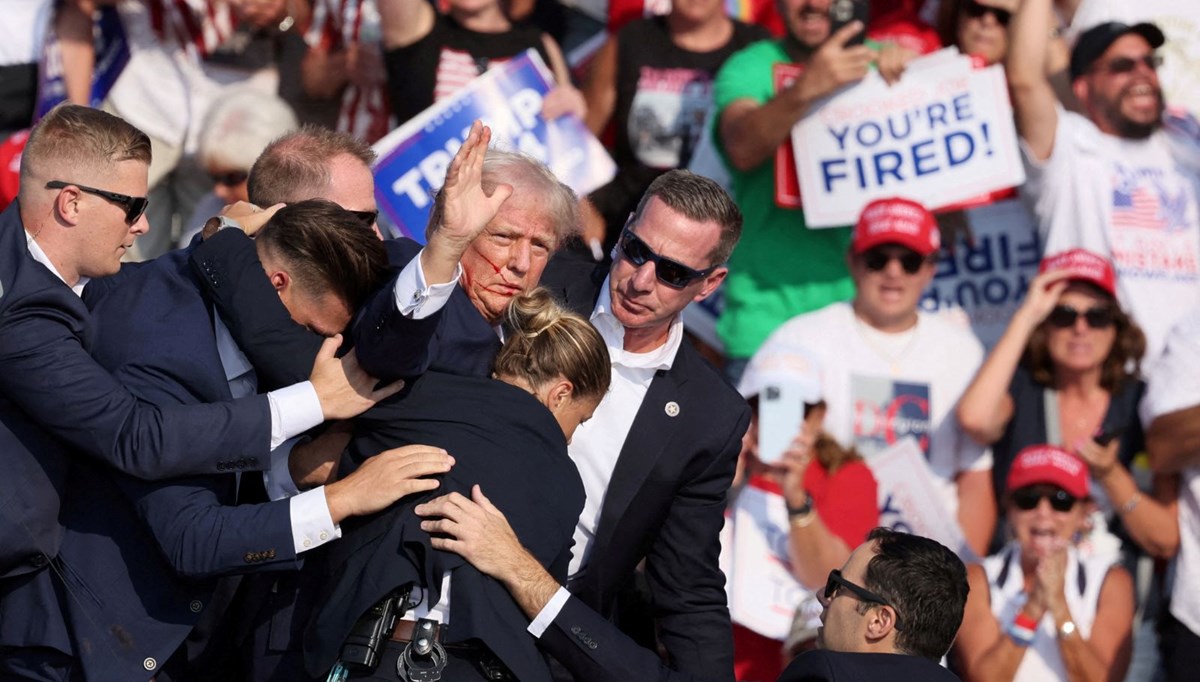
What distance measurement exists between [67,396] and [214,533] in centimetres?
44

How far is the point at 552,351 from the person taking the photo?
4156mm

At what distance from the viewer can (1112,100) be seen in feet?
24.2

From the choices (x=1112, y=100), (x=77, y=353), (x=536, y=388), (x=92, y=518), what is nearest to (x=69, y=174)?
(x=77, y=353)

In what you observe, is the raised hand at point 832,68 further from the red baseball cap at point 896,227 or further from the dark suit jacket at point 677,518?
the dark suit jacket at point 677,518

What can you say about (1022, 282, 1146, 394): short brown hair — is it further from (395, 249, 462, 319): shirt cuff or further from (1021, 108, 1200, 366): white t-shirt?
(395, 249, 462, 319): shirt cuff

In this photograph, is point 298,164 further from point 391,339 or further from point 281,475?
point 391,339

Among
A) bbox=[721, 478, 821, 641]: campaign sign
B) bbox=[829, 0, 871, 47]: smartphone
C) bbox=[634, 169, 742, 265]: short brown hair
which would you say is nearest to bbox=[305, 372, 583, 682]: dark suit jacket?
bbox=[634, 169, 742, 265]: short brown hair

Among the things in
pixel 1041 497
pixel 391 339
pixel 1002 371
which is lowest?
pixel 1041 497

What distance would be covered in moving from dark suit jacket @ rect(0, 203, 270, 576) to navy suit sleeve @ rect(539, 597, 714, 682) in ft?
2.52

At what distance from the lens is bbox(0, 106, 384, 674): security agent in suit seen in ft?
12.7

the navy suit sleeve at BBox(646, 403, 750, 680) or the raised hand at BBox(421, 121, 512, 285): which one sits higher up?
the raised hand at BBox(421, 121, 512, 285)

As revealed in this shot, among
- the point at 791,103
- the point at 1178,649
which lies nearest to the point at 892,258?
the point at 791,103

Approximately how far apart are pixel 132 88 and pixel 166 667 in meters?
3.52

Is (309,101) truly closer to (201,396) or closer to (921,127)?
(921,127)
